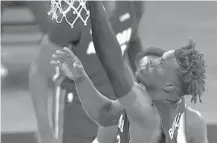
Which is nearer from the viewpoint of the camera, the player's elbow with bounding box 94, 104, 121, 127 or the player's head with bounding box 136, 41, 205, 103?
the player's head with bounding box 136, 41, 205, 103

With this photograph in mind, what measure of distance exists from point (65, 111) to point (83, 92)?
431mm

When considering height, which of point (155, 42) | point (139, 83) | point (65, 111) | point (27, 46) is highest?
point (139, 83)

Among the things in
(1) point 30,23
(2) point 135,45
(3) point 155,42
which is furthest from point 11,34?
(2) point 135,45

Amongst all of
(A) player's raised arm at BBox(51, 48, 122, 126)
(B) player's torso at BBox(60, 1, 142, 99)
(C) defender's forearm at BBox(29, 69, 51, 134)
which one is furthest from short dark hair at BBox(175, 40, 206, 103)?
(C) defender's forearm at BBox(29, 69, 51, 134)

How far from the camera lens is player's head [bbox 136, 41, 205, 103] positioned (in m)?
1.59

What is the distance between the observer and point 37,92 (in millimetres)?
1984

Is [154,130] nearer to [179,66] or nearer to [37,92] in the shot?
[179,66]

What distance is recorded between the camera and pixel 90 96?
168 cm

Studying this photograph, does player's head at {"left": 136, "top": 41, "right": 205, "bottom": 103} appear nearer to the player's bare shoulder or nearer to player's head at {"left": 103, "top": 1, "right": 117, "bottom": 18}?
the player's bare shoulder

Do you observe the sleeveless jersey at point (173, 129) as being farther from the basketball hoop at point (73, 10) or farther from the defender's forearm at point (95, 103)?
the basketball hoop at point (73, 10)

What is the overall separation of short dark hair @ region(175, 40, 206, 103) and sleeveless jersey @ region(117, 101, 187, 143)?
0.11 m

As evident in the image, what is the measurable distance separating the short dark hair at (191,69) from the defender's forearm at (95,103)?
251mm

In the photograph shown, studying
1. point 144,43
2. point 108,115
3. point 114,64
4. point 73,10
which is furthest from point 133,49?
point 144,43

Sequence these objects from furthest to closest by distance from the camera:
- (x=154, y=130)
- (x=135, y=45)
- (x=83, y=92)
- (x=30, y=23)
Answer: (x=30, y=23), (x=135, y=45), (x=83, y=92), (x=154, y=130)
